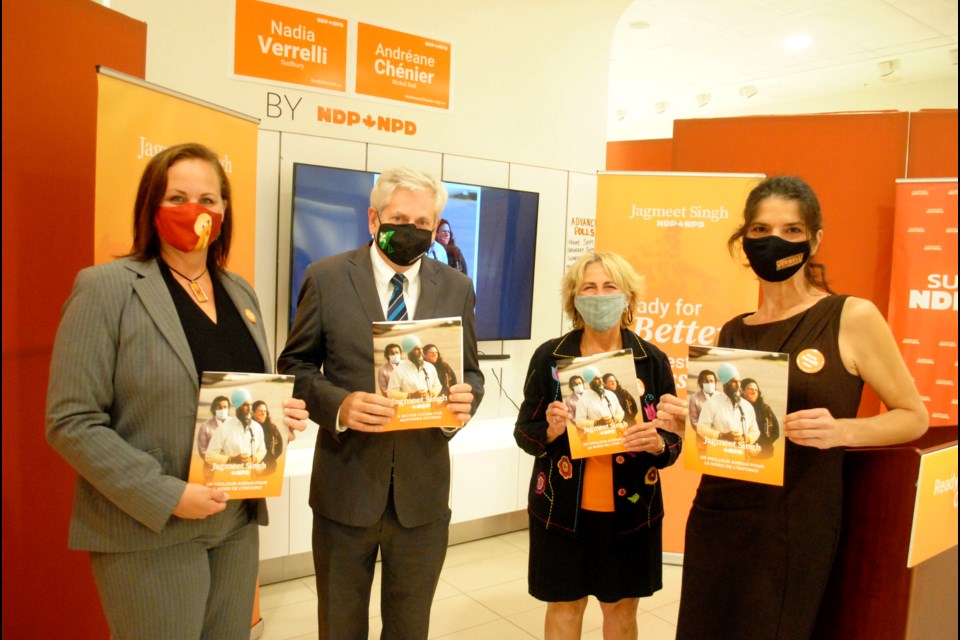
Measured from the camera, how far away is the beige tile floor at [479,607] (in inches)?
133

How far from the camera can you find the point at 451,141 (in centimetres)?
446

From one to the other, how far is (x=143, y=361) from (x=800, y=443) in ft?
5.06

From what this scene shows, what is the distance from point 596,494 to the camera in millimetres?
2254

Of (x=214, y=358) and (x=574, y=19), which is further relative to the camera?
(x=574, y=19)

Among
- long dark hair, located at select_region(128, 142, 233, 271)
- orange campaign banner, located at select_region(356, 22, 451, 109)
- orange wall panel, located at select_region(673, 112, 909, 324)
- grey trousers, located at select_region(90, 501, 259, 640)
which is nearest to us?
grey trousers, located at select_region(90, 501, 259, 640)

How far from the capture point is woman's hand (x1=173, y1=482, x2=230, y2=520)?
4.85 feet

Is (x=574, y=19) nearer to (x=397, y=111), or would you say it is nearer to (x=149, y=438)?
(x=397, y=111)

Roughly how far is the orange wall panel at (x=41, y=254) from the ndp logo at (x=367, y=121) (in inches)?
64.3

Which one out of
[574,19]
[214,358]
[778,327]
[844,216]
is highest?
[574,19]

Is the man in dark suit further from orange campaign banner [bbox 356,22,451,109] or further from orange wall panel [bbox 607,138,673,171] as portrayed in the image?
orange wall panel [bbox 607,138,673,171]

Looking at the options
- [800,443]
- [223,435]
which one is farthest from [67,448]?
[800,443]

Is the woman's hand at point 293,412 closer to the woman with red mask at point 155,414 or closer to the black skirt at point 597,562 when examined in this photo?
the woman with red mask at point 155,414

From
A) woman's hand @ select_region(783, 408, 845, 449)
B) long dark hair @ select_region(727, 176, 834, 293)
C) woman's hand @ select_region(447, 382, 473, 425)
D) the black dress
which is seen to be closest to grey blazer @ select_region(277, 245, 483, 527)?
woman's hand @ select_region(447, 382, 473, 425)

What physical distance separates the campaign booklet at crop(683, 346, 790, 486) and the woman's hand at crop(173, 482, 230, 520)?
3.84 feet
